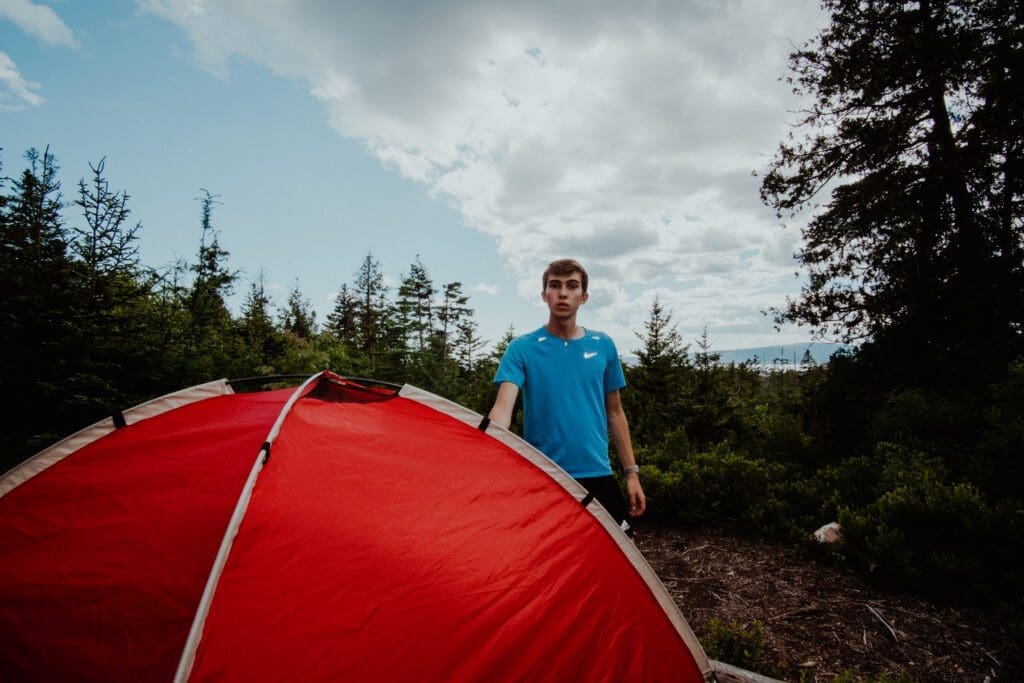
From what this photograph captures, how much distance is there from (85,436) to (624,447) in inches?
128

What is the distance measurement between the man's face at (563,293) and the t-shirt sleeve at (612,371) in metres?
0.48

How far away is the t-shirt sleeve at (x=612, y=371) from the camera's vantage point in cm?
326

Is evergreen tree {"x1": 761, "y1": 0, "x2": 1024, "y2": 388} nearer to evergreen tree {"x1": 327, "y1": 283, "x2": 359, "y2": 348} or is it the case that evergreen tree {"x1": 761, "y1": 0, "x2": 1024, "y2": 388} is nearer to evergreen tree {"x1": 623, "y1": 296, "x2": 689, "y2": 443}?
evergreen tree {"x1": 623, "y1": 296, "x2": 689, "y2": 443}

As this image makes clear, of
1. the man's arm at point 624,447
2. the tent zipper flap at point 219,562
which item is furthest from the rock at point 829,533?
the tent zipper flap at point 219,562

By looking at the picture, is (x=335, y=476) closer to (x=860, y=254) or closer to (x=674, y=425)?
(x=674, y=425)

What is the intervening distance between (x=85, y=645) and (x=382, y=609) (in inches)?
44.3

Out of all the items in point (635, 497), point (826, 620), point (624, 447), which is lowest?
point (826, 620)

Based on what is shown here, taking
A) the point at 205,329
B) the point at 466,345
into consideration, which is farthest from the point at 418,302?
the point at 205,329

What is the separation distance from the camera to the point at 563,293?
2.98 m

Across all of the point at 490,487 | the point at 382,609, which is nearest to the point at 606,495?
the point at 490,487

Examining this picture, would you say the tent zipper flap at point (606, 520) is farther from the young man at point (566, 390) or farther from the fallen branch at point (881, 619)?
the fallen branch at point (881, 619)

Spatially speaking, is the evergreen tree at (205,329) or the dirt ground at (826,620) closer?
the dirt ground at (826,620)

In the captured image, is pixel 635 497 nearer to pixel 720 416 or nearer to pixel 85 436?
pixel 85 436

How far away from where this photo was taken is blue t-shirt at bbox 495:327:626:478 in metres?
2.95
